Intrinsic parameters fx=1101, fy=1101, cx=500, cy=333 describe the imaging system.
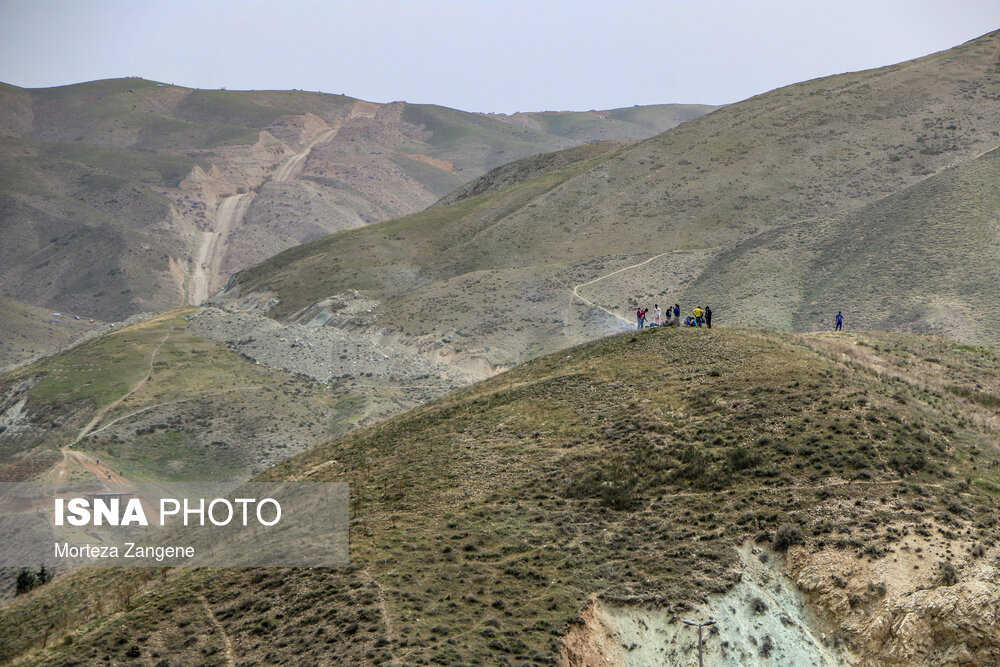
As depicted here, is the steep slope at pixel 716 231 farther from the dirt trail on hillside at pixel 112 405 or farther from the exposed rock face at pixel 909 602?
the exposed rock face at pixel 909 602

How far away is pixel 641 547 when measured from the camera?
27.4 metres

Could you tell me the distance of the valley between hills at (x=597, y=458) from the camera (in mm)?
24328

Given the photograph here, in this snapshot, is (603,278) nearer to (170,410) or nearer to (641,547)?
(170,410)

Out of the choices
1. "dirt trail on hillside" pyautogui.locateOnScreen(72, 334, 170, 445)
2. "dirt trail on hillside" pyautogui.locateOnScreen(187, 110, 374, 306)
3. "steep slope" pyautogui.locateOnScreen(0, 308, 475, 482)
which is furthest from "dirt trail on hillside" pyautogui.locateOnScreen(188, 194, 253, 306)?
"dirt trail on hillside" pyautogui.locateOnScreen(72, 334, 170, 445)

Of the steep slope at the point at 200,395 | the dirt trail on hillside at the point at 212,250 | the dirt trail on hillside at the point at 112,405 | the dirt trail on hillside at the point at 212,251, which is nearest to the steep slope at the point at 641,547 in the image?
the steep slope at the point at 200,395

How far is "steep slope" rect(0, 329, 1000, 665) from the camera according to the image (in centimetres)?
2395

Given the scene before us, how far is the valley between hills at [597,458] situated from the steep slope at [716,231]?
0.53 m

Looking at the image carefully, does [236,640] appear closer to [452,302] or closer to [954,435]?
[954,435]

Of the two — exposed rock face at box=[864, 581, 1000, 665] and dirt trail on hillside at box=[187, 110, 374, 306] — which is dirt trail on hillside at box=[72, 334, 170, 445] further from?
dirt trail on hillside at box=[187, 110, 374, 306]

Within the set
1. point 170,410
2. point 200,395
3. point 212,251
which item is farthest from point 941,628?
point 212,251

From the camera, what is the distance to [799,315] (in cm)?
8144

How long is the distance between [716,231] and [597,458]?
70505 millimetres

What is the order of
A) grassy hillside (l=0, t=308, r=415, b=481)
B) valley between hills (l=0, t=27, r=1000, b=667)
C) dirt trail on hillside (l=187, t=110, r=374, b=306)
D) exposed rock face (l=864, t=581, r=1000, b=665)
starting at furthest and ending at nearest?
1. dirt trail on hillside (l=187, t=110, r=374, b=306)
2. grassy hillside (l=0, t=308, r=415, b=481)
3. valley between hills (l=0, t=27, r=1000, b=667)
4. exposed rock face (l=864, t=581, r=1000, b=665)

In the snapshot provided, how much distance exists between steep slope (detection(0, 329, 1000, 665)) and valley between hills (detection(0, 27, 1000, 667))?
83 mm
